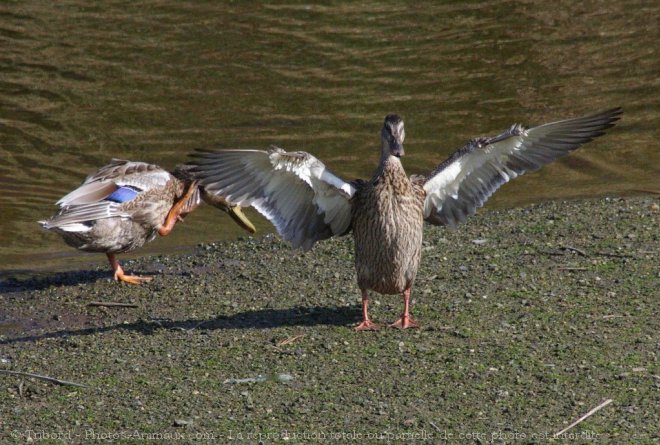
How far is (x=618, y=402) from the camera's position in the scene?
5.46m

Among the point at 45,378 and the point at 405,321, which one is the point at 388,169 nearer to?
the point at 405,321

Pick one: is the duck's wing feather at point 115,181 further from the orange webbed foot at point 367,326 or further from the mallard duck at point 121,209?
the orange webbed foot at point 367,326

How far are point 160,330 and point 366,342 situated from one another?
135cm

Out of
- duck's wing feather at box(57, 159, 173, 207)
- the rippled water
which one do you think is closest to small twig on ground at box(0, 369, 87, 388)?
duck's wing feather at box(57, 159, 173, 207)

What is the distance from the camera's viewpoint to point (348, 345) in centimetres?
646

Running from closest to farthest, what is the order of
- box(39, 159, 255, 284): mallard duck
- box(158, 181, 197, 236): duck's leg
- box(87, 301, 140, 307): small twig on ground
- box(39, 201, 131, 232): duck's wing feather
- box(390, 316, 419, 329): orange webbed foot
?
box(390, 316, 419, 329): orange webbed foot
box(87, 301, 140, 307): small twig on ground
box(39, 201, 131, 232): duck's wing feather
box(39, 159, 255, 284): mallard duck
box(158, 181, 197, 236): duck's leg

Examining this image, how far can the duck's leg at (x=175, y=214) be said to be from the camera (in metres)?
8.96

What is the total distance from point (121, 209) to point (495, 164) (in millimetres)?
3041

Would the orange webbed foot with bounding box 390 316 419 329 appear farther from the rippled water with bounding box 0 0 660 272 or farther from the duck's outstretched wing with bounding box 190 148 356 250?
the rippled water with bounding box 0 0 660 272

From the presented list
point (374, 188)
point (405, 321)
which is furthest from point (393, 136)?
point (405, 321)

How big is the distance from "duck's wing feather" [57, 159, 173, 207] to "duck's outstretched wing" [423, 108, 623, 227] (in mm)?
2590

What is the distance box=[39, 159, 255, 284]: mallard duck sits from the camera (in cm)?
839

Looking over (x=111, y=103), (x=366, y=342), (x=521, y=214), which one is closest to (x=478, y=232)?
(x=521, y=214)

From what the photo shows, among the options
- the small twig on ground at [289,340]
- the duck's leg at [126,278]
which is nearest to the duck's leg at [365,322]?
the small twig on ground at [289,340]
